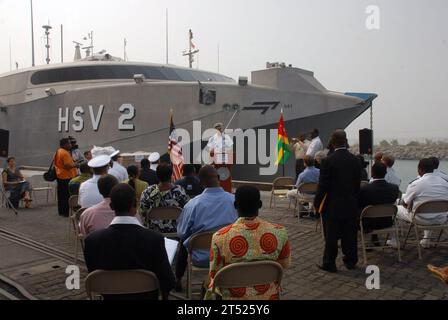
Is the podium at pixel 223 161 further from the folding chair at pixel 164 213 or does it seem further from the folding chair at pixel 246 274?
the folding chair at pixel 246 274

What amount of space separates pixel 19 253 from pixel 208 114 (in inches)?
373

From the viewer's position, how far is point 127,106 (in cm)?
1524

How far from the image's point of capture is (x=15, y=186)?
31.1ft

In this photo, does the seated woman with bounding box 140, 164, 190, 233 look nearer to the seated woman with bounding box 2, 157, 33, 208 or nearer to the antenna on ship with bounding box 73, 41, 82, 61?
the seated woman with bounding box 2, 157, 33, 208

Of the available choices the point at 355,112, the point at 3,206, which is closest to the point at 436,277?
the point at 3,206

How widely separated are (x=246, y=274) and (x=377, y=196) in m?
3.22

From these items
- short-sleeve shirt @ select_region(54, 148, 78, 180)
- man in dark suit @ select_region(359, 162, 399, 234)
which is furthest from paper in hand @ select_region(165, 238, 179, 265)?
short-sleeve shirt @ select_region(54, 148, 78, 180)

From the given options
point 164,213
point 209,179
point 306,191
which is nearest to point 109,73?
point 306,191

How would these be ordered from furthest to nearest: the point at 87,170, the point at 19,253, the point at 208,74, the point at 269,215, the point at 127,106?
the point at 208,74, the point at 127,106, the point at 269,215, the point at 87,170, the point at 19,253

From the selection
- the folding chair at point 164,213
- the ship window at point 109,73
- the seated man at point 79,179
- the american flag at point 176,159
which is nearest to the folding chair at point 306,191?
the american flag at point 176,159

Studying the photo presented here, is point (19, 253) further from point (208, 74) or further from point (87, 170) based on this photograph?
point (208, 74)

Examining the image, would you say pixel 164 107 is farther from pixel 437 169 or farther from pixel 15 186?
pixel 437 169

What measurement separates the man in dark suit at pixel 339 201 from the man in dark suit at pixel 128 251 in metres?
2.61
